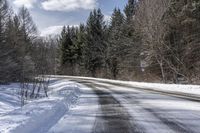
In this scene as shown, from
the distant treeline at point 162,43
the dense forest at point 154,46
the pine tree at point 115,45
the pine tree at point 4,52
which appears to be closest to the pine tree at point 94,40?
the pine tree at point 115,45

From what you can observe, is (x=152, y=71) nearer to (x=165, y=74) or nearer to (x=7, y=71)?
(x=165, y=74)

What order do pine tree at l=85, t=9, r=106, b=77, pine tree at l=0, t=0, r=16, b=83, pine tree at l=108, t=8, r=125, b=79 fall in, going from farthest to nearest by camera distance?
pine tree at l=85, t=9, r=106, b=77 → pine tree at l=108, t=8, r=125, b=79 → pine tree at l=0, t=0, r=16, b=83

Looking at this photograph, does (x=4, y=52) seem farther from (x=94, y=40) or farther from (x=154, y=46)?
(x=94, y=40)

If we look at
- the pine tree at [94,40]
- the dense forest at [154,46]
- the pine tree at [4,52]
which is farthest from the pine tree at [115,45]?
the pine tree at [4,52]

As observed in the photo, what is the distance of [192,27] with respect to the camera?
34.5 metres

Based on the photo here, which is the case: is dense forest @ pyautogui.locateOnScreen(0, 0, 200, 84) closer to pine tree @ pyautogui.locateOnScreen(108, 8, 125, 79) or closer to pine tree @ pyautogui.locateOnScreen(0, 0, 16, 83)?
pine tree @ pyautogui.locateOnScreen(0, 0, 16, 83)

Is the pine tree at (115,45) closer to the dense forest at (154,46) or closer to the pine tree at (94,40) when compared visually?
the dense forest at (154,46)

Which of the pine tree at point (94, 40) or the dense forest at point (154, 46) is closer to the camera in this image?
the dense forest at point (154, 46)

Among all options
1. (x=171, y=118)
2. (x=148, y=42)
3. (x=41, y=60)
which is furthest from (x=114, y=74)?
(x=171, y=118)

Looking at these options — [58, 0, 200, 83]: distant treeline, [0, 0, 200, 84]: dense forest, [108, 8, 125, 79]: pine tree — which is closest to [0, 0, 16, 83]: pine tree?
[0, 0, 200, 84]: dense forest

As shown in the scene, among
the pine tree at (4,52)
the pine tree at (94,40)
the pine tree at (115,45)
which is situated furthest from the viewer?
the pine tree at (94,40)

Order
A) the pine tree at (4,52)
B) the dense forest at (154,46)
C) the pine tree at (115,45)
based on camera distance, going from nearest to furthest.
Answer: the pine tree at (4,52) < the dense forest at (154,46) < the pine tree at (115,45)

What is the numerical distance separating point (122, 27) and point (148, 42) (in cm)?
Answer: 1589

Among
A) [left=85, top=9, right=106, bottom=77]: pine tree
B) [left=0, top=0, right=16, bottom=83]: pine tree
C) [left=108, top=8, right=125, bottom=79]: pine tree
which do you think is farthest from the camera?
[left=85, top=9, right=106, bottom=77]: pine tree
